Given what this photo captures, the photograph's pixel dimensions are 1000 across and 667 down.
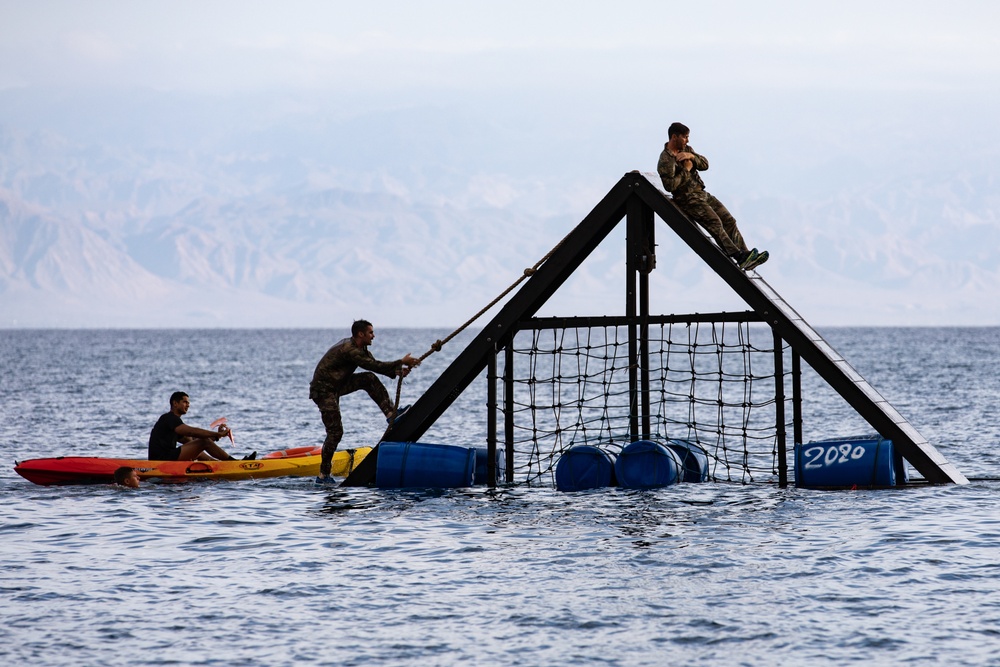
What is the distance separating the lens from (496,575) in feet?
47.8

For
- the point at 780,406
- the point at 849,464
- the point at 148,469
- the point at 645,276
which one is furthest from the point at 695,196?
the point at 148,469

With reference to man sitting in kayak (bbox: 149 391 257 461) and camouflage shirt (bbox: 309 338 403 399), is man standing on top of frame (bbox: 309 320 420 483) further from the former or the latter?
man sitting in kayak (bbox: 149 391 257 461)

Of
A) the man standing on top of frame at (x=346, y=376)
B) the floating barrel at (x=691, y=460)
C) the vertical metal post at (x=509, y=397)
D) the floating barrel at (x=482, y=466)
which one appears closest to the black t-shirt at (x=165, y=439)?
the man standing on top of frame at (x=346, y=376)

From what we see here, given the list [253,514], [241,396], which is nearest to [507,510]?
[253,514]

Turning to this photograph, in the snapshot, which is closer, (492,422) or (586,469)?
(492,422)

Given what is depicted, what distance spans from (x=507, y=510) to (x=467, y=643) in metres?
7.06

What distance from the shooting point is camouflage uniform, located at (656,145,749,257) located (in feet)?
63.1

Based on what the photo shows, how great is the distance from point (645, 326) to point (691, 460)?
120 inches

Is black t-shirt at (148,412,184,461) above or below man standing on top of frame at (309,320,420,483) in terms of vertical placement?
below

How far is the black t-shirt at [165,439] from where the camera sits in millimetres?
22219

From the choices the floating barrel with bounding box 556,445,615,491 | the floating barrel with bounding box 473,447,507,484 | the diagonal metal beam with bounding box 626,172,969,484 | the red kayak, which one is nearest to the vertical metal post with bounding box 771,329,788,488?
the diagonal metal beam with bounding box 626,172,969,484

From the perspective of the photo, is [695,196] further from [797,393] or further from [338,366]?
[338,366]

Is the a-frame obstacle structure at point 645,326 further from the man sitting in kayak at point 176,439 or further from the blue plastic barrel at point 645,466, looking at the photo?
the man sitting in kayak at point 176,439

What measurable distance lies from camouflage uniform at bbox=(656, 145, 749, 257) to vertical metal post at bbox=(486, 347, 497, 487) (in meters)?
3.62
